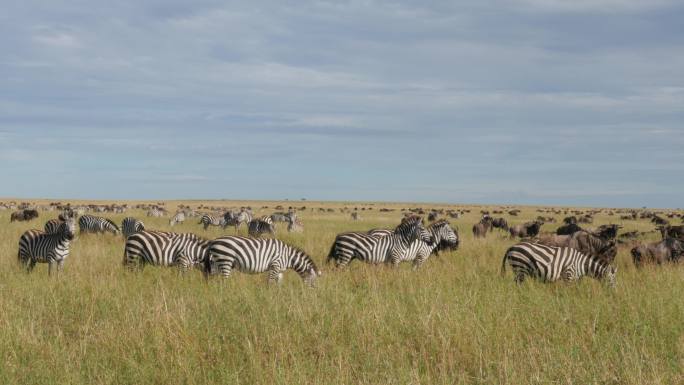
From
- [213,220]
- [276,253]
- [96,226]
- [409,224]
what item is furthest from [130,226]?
[276,253]

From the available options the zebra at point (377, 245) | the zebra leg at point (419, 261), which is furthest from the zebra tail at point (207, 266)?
the zebra leg at point (419, 261)

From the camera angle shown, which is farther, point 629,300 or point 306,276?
point 306,276

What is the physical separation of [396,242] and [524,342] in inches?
311

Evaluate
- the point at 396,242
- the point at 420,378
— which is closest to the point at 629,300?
the point at 420,378

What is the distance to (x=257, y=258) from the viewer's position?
1205 centimetres

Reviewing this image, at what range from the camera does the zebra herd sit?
1201cm

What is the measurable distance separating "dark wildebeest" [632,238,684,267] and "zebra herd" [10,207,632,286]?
176 inches

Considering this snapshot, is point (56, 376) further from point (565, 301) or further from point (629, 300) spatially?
point (629, 300)

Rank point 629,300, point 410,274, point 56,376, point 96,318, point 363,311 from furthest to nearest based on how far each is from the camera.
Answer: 1. point 410,274
2. point 629,300
3. point 96,318
4. point 363,311
5. point 56,376

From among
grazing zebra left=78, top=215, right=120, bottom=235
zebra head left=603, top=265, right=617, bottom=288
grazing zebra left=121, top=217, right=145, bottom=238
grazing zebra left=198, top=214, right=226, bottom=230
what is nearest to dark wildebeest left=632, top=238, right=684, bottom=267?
zebra head left=603, top=265, right=617, bottom=288

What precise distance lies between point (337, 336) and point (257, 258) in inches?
181

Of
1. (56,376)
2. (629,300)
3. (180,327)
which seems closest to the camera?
(56,376)

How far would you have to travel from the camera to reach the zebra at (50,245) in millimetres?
13586

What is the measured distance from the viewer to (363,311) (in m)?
8.58
